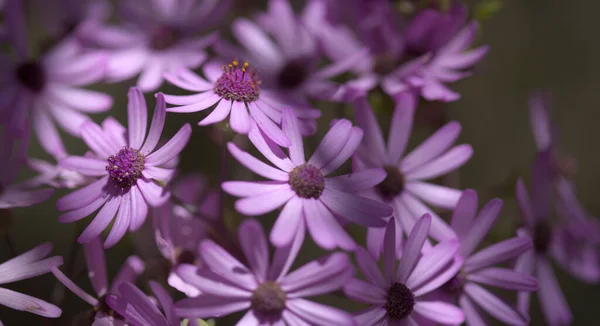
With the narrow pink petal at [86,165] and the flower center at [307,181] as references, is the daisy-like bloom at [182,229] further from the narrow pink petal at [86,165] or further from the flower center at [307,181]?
the flower center at [307,181]

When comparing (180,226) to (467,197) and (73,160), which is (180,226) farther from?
(467,197)

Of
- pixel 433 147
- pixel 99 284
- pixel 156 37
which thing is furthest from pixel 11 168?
pixel 433 147

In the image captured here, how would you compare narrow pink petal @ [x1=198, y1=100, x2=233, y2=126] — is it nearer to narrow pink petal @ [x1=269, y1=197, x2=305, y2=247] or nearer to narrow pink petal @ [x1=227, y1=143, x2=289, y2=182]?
narrow pink petal @ [x1=227, y1=143, x2=289, y2=182]

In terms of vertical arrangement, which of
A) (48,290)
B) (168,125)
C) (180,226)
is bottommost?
(180,226)

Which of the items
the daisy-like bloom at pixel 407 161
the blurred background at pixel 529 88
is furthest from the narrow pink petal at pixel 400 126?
the blurred background at pixel 529 88

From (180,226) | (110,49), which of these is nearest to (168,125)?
(110,49)

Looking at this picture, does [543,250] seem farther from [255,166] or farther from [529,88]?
[529,88]
